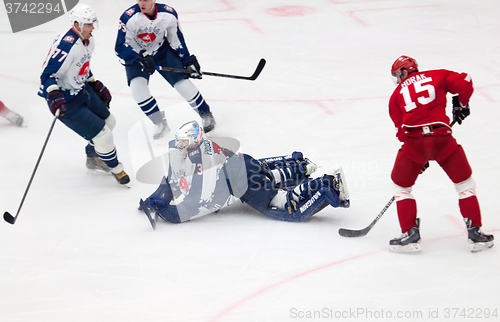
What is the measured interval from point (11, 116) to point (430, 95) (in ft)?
12.0

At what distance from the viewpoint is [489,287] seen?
2.50 metres

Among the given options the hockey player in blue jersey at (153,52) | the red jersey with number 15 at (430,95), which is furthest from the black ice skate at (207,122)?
the red jersey with number 15 at (430,95)

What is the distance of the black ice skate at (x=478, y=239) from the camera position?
2.75m

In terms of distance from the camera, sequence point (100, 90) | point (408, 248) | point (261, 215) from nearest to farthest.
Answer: point (408, 248) < point (261, 215) < point (100, 90)

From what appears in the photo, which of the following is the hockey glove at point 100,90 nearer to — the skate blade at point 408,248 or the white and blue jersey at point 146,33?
the white and blue jersey at point 146,33

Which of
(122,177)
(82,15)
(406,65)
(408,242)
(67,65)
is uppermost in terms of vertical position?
(406,65)

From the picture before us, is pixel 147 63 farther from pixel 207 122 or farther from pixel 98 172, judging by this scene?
pixel 98 172

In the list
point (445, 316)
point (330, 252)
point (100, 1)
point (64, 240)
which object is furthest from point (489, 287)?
point (100, 1)

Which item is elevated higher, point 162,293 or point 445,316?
point 445,316

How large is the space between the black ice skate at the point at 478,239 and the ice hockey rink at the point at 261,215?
0.04m

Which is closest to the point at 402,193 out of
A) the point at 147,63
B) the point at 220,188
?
the point at 220,188

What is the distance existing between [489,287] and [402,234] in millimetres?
513

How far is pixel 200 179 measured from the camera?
10.3ft

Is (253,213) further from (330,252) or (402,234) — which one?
(402,234)
